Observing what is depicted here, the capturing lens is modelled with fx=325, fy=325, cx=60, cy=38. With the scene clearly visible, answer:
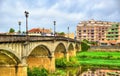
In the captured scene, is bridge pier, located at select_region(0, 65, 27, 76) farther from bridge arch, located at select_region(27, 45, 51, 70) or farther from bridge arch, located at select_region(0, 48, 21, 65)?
bridge arch, located at select_region(27, 45, 51, 70)

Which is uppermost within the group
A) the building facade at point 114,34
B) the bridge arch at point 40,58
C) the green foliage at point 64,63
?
the building facade at point 114,34

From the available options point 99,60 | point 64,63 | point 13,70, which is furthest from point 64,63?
point 13,70

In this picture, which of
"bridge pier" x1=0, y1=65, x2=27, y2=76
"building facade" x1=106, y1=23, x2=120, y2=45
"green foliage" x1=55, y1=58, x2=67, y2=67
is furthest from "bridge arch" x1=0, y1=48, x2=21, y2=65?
"building facade" x1=106, y1=23, x2=120, y2=45

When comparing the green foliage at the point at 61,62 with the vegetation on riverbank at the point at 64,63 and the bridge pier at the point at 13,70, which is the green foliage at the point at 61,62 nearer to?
the vegetation on riverbank at the point at 64,63

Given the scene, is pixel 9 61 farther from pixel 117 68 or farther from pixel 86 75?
pixel 117 68

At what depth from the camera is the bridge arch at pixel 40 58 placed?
220 feet

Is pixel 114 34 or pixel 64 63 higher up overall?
pixel 114 34

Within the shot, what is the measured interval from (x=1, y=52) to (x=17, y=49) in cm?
272

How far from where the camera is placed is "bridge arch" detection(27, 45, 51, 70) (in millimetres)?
67188

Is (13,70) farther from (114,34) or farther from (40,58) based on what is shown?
(114,34)

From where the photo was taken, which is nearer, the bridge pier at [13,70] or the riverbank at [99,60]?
the bridge pier at [13,70]

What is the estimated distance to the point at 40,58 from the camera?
6825cm

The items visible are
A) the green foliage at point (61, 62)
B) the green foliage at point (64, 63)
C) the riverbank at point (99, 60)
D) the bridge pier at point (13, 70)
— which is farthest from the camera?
the riverbank at point (99, 60)

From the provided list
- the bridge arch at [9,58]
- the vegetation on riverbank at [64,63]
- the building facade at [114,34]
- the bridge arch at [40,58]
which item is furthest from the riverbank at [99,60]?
the building facade at [114,34]
